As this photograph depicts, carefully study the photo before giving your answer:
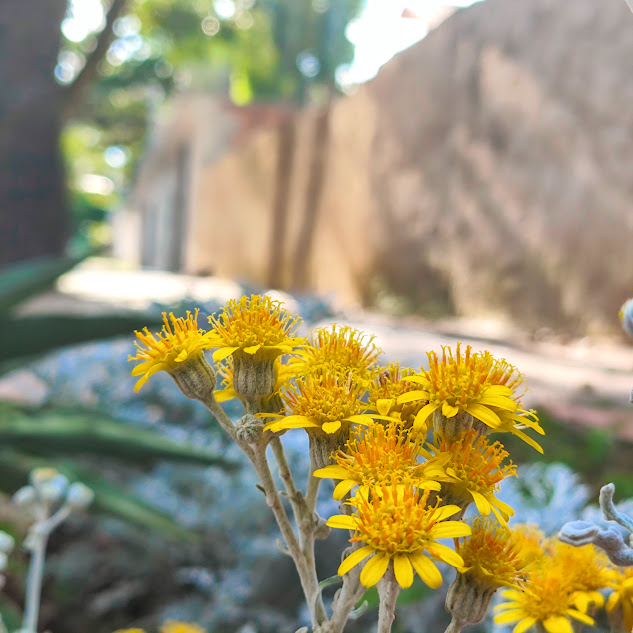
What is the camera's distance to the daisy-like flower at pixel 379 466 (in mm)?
342

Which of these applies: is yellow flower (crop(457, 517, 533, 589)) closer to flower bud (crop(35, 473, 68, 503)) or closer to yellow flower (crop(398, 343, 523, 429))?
yellow flower (crop(398, 343, 523, 429))

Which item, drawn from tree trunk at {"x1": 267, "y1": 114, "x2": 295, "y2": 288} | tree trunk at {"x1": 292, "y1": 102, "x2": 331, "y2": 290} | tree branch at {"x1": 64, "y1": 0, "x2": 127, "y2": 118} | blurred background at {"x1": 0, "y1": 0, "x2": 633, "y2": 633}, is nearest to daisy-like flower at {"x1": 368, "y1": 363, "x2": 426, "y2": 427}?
blurred background at {"x1": 0, "y1": 0, "x2": 633, "y2": 633}

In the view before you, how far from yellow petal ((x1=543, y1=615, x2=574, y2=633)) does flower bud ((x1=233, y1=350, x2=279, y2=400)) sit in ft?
0.68

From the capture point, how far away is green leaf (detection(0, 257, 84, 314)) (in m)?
1.72

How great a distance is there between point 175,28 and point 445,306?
665 cm

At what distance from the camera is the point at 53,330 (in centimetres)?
164

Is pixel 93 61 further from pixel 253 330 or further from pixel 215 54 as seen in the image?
pixel 215 54

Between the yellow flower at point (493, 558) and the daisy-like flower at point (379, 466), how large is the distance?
0.06 m

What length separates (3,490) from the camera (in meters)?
1.38

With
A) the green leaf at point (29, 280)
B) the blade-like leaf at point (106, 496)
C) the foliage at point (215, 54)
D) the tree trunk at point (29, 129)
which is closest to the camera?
the blade-like leaf at point (106, 496)

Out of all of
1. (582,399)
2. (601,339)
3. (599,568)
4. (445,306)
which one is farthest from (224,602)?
(445,306)

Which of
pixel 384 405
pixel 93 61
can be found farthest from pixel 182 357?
pixel 93 61

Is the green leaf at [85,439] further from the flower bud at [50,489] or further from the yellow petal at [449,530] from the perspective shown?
the yellow petal at [449,530]

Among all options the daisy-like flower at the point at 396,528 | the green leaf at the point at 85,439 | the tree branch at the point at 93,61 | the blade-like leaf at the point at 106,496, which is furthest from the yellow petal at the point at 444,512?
the tree branch at the point at 93,61
